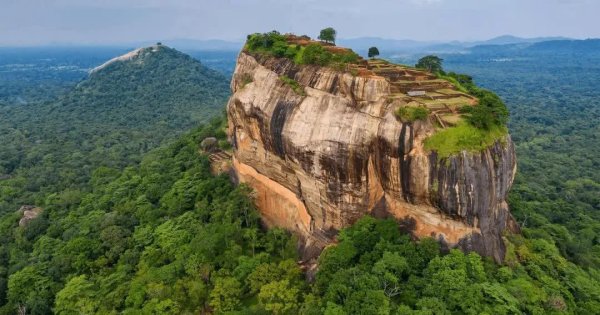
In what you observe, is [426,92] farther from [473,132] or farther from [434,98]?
[473,132]

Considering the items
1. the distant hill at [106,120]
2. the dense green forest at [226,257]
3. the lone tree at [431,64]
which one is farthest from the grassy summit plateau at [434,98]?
the distant hill at [106,120]

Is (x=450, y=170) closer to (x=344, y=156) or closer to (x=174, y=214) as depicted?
(x=344, y=156)

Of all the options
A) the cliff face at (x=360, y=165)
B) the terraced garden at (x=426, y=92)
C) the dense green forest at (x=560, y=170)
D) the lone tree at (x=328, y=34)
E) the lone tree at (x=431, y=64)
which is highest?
the lone tree at (x=328, y=34)

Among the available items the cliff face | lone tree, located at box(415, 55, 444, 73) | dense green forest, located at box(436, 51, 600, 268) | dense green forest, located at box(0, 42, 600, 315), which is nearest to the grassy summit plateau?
the cliff face

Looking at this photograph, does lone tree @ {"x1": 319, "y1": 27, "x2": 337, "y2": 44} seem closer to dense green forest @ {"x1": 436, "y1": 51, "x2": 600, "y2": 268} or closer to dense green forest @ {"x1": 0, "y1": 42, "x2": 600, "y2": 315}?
dense green forest @ {"x1": 0, "y1": 42, "x2": 600, "y2": 315}

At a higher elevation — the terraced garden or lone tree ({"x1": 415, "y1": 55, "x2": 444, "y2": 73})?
lone tree ({"x1": 415, "y1": 55, "x2": 444, "y2": 73})

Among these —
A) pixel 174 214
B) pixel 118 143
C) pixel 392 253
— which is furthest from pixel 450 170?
pixel 118 143

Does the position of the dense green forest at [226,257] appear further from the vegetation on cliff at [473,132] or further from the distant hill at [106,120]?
the vegetation on cliff at [473,132]
